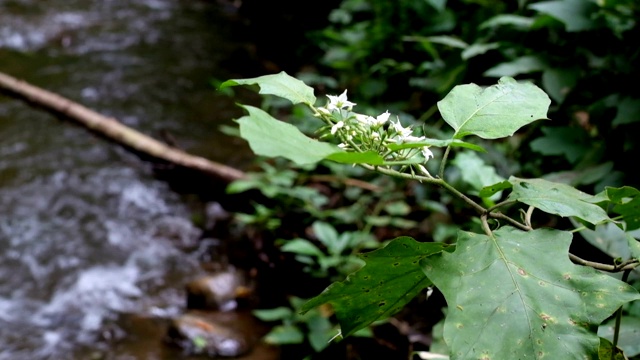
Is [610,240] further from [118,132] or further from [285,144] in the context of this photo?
[118,132]

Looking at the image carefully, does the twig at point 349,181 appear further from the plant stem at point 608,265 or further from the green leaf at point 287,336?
the plant stem at point 608,265

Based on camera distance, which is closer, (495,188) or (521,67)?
(495,188)

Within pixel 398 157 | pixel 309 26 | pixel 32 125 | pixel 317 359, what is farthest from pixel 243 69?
pixel 398 157

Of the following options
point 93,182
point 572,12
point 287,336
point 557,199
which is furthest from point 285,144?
point 93,182

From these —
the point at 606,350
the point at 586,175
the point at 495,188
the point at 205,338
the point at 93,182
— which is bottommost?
the point at 93,182

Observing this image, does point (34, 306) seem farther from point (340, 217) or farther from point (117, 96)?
point (117, 96)

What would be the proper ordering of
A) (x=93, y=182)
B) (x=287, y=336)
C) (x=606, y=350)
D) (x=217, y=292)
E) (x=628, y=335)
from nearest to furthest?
(x=606, y=350) < (x=628, y=335) < (x=287, y=336) < (x=217, y=292) < (x=93, y=182)
